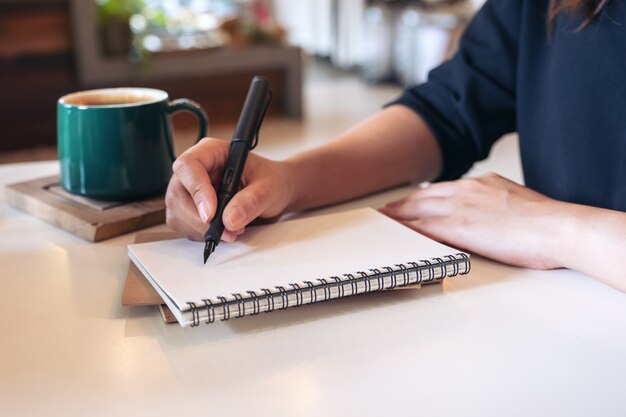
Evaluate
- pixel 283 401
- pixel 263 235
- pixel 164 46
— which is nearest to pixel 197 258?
pixel 263 235

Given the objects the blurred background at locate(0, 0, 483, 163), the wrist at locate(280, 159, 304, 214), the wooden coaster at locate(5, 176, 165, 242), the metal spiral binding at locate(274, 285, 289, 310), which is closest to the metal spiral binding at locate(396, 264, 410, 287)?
the metal spiral binding at locate(274, 285, 289, 310)

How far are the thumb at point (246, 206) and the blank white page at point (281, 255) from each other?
20 mm

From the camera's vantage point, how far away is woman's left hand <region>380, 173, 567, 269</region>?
701 mm

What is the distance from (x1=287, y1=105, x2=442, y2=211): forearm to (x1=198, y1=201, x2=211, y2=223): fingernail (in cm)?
16

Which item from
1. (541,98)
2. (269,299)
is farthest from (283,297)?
(541,98)

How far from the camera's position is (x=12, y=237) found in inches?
32.2

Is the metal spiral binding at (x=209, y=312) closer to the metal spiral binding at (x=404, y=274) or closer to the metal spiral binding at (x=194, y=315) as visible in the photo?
the metal spiral binding at (x=194, y=315)

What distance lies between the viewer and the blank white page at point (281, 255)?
613 millimetres

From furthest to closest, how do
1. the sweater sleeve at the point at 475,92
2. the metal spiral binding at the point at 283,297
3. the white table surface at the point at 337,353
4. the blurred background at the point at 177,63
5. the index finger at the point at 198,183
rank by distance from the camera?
the blurred background at the point at 177,63, the sweater sleeve at the point at 475,92, the index finger at the point at 198,183, the metal spiral binding at the point at 283,297, the white table surface at the point at 337,353

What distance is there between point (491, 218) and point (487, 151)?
333 millimetres

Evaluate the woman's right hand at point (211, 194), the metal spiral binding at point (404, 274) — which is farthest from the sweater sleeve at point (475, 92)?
the metal spiral binding at point (404, 274)

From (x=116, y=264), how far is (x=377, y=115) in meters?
0.44

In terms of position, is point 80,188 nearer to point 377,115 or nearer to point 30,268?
point 30,268

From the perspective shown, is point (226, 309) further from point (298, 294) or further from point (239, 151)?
point (239, 151)
